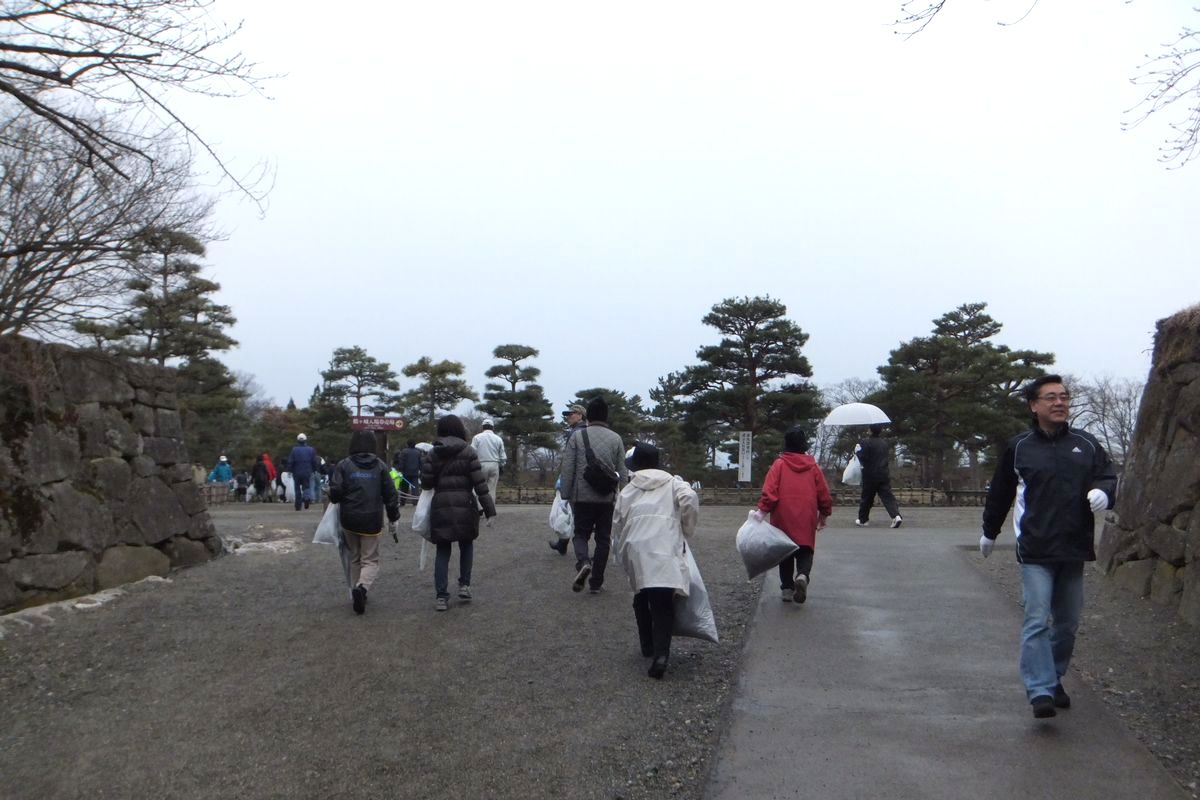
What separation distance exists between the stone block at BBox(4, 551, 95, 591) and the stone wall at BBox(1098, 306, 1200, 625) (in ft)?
29.8

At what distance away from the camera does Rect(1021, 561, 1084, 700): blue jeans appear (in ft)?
15.7

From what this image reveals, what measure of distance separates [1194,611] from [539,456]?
35.4 meters

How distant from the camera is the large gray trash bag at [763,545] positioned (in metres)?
7.66

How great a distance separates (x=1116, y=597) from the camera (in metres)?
8.07

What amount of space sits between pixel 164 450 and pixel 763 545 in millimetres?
6878

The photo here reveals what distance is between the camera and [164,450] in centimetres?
1072

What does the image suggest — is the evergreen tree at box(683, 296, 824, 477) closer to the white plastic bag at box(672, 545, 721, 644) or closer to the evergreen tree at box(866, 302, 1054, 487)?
the evergreen tree at box(866, 302, 1054, 487)

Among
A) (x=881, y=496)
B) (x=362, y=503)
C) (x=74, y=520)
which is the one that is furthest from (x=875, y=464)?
(x=74, y=520)

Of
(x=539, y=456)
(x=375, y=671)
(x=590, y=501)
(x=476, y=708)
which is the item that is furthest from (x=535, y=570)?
(x=539, y=456)

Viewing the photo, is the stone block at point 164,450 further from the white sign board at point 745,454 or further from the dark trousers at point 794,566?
the white sign board at point 745,454

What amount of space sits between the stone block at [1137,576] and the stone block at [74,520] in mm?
9271

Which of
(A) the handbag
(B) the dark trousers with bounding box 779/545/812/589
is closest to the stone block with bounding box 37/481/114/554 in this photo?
(A) the handbag

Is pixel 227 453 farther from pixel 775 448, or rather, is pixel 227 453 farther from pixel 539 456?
pixel 775 448

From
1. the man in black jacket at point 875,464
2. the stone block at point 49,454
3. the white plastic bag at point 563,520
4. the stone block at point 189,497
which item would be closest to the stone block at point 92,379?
the stone block at point 49,454
